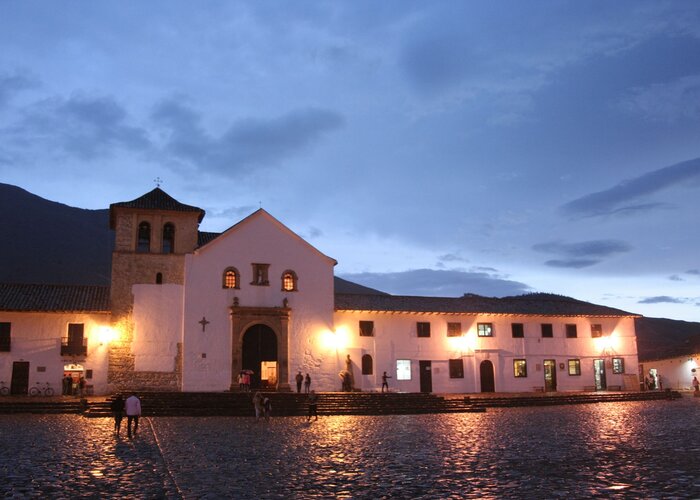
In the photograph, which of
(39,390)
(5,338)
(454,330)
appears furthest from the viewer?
(454,330)

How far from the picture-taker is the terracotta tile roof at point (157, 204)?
1459 inches

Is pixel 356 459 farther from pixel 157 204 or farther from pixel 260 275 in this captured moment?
pixel 157 204

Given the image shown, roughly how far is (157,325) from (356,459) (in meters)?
23.4

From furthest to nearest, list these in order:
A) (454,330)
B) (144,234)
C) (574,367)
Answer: (574,367) → (454,330) → (144,234)

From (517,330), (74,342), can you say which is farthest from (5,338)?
(517,330)

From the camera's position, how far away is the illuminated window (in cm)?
3919

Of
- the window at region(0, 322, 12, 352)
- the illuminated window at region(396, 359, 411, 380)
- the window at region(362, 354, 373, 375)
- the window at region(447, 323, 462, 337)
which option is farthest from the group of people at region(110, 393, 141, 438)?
the window at region(447, 323, 462, 337)

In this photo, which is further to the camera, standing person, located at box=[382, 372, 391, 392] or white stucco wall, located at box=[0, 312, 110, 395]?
standing person, located at box=[382, 372, 391, 392]

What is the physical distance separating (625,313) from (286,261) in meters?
23.4

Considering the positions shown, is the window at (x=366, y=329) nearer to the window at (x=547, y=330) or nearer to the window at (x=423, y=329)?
the window at (x=423, y=329)

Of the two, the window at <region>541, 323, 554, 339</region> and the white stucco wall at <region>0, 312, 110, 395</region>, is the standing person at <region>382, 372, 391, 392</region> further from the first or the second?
the white stucco wall at <region>0, 312, 110, 395</region>

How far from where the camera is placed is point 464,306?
4181cm

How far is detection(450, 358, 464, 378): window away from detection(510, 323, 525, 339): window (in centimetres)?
423

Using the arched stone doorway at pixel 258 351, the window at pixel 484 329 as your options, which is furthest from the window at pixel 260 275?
the window at pixel 484 329
